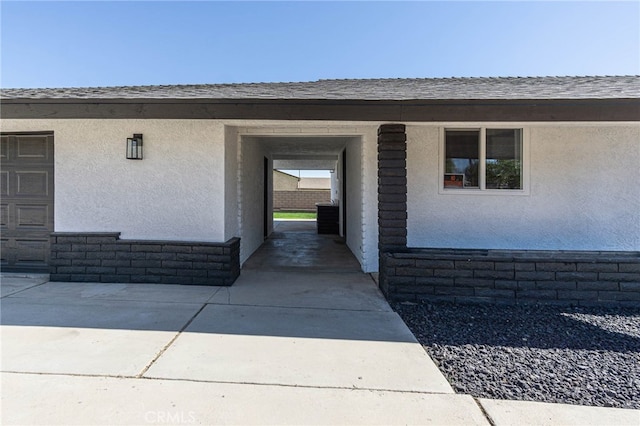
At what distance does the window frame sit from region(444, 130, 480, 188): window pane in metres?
0.06

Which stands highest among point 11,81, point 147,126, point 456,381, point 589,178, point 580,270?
point 11,81

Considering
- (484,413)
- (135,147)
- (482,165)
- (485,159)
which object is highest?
(135,147)

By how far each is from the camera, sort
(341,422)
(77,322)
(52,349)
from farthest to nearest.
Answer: (77,322), (52,349), (341,422)

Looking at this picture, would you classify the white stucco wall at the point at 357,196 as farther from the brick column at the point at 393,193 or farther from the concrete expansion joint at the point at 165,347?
the concrete expansion joint at the point at 165,347

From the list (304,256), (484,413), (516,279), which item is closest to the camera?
(484,413)

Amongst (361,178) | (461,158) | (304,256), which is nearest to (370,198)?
(361,178)

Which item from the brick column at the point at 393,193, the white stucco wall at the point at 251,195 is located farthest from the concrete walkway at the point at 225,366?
the white stucco wall at the point at 251,195

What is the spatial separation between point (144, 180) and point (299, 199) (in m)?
21.9

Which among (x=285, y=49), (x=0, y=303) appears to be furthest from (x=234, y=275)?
(x=285, y=49)

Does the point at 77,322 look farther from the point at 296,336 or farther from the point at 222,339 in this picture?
the point at 296,336

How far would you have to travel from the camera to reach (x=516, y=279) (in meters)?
4.56

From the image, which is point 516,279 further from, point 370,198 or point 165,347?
point 165,347

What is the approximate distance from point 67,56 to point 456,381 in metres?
10.9

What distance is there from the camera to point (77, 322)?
3.72m
